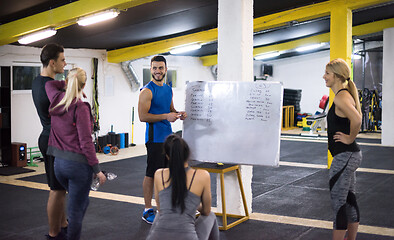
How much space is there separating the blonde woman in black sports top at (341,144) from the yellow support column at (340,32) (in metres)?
4.28

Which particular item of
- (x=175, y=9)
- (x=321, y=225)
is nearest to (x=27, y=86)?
(x=175, y=9)

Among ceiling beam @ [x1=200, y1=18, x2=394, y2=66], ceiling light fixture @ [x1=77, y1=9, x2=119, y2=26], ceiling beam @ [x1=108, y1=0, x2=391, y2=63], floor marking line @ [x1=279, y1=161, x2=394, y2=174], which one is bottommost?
floor marking line @ [x1=279, y1=161, x2=394, y2=174]

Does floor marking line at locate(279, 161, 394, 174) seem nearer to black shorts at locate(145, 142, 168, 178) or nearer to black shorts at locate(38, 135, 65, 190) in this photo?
black shorts at locate(145, 142, 168, 178)

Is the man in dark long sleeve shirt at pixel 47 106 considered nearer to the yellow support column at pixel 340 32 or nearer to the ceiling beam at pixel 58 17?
the ceiling beam at pixel 58 17

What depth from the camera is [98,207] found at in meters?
4.99


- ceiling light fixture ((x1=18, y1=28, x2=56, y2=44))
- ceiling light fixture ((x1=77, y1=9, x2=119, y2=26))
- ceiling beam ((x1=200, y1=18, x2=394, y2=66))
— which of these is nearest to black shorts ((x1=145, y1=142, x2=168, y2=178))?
ceiling light fixture ((x1=77, y1=9, x2=119, y2=26))

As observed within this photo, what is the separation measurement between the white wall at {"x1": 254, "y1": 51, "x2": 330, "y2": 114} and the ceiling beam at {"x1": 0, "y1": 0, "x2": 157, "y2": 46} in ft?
35.5

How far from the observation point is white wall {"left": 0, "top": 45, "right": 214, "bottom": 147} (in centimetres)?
838

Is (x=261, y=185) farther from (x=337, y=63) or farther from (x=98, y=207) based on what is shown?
(x=337, y=63)

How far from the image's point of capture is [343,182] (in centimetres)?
320

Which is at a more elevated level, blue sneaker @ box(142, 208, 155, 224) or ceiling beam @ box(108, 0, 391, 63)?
ceiling beam @ box(108, 0, 391, 63)

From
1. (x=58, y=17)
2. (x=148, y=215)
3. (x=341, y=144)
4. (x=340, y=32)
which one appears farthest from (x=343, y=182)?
(x=340, y=32)

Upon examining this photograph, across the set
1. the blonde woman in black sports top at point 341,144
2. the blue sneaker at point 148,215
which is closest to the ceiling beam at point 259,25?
the blonde woman in black sports top at point 341,144

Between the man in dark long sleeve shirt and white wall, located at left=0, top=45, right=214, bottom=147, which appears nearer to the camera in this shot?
the man in dark long sleeve shirt
